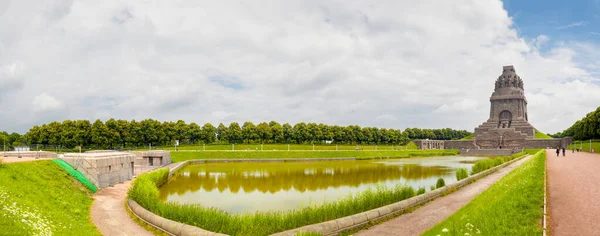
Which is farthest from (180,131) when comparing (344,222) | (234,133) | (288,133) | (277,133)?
(344,222)

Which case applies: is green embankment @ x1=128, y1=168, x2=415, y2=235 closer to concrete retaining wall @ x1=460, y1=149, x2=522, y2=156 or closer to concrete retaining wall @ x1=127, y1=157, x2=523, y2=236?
concrete retaining wall @ x1=127, y1=157, x2=523, y2=236

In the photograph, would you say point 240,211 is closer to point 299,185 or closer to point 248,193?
point 248,193

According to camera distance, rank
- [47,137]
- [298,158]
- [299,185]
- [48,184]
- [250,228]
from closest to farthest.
Answer: [250,228]
[48,184]
[299,185]
[298,158]
[47,137]

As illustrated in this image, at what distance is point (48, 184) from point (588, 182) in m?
25.5

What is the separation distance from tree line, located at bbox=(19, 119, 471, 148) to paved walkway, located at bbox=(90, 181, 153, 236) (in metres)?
59.9

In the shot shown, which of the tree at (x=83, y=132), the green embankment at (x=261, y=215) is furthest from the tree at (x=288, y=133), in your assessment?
the green embankment at (x=261, y=215)

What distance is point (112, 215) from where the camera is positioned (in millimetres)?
14891

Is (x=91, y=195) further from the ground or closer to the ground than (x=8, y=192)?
closer to the ground

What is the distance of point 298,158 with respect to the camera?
58.0 m

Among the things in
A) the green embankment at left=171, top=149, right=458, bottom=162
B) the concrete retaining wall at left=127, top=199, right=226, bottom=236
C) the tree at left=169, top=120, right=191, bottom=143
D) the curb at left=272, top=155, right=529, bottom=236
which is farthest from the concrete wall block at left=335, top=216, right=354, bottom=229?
the tree at left=169, top=120, right=191, bottom=143

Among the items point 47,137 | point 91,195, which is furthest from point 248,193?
point 47,137

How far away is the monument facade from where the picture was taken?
3590 inches

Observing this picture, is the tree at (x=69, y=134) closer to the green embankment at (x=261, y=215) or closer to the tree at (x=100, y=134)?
the tree at (x=100, y=134)

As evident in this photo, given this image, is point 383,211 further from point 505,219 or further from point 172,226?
point 172,226
